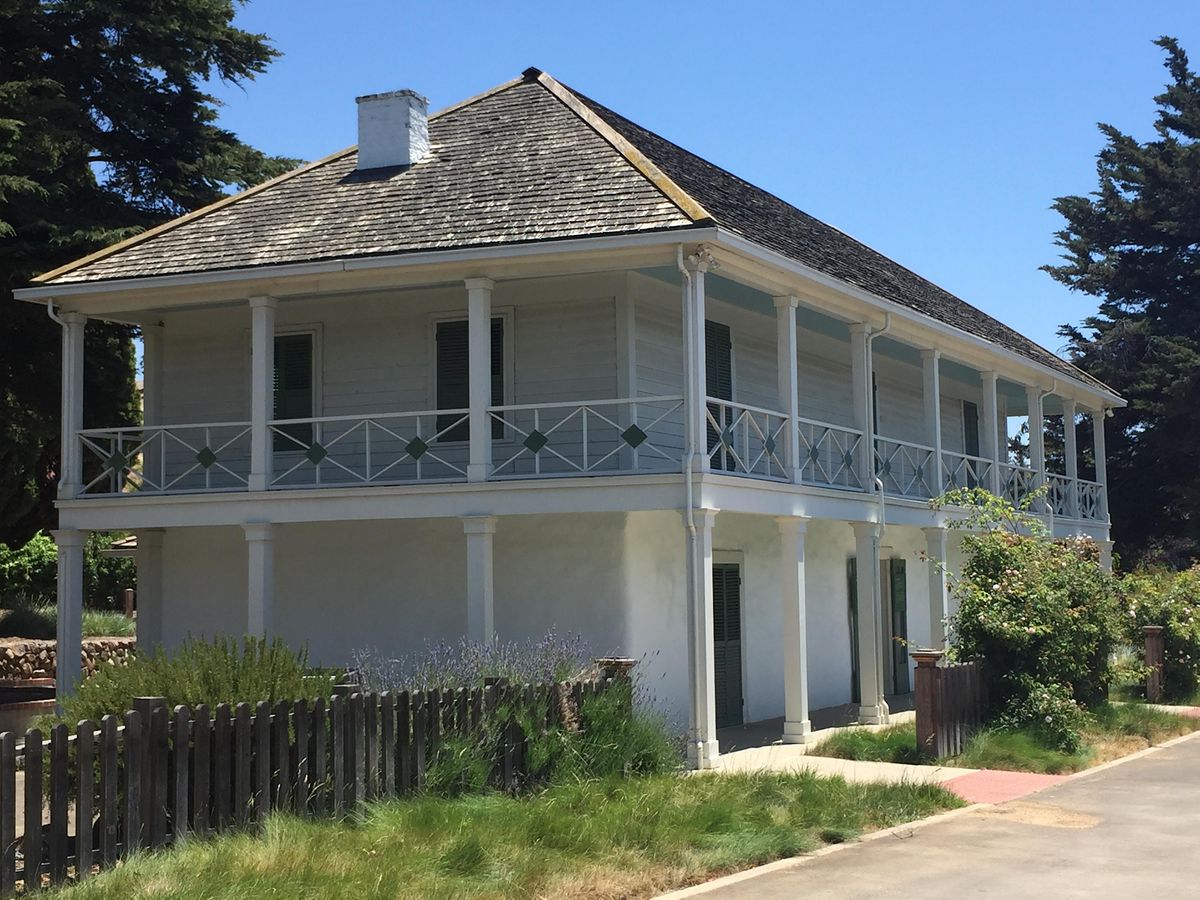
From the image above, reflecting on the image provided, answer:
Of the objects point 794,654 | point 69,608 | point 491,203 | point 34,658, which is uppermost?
point 491,203

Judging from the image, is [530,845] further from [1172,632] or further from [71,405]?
[1172,632]

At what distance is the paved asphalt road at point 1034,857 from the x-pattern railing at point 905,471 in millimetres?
9084

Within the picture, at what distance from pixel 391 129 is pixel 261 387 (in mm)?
4563

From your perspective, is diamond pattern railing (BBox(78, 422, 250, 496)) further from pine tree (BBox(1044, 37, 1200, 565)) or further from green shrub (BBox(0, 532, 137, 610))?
pine tree (BBox(1044, 37, 1200, 565))

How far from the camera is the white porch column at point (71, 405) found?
19.4 metres

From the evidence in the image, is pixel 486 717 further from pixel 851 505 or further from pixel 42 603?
pixel 42 603

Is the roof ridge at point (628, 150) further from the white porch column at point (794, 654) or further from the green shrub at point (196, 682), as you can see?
the green shrub at point (196, 682)

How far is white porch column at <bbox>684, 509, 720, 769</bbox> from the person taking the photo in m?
16.2

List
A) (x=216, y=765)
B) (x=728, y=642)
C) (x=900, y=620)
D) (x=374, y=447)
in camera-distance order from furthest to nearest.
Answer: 1. (x=900, y=620)
2. (x=728, y=642)
3. (x=374, y=447)
4. (x=216, y=765)

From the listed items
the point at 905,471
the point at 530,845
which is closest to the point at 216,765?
the point at 530,845

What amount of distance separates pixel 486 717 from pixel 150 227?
1527 centimetres

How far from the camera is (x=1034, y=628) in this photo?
17281 mm

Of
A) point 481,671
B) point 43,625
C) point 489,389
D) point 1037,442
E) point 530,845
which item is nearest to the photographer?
point 530,845

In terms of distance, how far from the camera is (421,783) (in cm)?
1190
